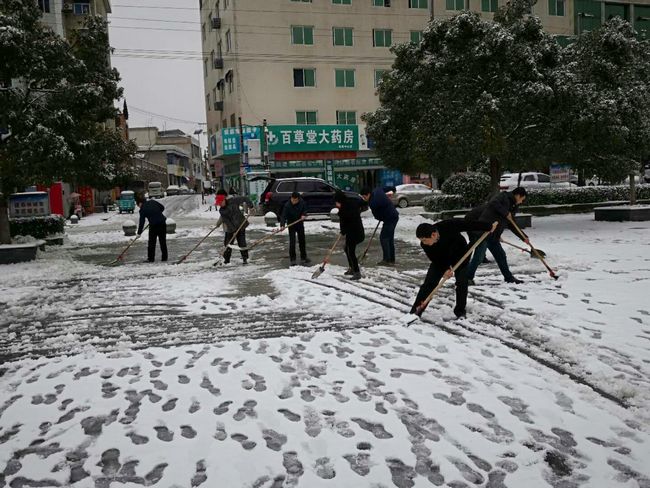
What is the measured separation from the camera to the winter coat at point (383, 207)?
1084 centimetres

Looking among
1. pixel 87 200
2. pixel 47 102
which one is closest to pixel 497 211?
pixel 47 102

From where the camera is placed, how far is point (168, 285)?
9.52 m

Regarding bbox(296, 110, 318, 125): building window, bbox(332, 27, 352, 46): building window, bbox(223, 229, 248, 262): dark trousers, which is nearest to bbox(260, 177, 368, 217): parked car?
bbox(223, 229, 248, 262): dark trousers

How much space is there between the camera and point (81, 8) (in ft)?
133

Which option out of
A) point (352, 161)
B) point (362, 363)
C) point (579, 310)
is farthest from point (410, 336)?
Answer: point (352, 161)

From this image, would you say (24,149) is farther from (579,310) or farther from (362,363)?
(579,310)

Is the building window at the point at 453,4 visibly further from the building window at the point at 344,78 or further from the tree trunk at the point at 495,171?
the tree trunk at the point at 495,171

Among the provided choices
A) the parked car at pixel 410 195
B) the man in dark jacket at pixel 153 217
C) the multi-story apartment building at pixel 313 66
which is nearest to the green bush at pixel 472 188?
the parked car at pixel 410 195

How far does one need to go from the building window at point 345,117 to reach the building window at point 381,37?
15.7 feet

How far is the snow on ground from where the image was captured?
3424 millimetres

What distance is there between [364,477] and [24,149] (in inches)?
480

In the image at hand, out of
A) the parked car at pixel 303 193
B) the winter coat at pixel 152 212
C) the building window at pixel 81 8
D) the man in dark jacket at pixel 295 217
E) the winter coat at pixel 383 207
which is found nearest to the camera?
the winter coat at pixel 383 207

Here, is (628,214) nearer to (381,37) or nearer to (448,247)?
(448,247)

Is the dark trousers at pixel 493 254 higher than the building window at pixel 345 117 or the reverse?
the reverse
